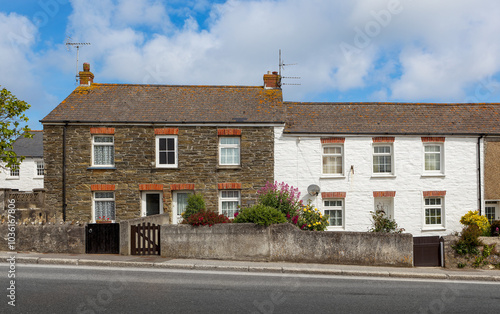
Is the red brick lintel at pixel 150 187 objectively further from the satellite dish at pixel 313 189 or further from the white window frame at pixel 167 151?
the satellite dish at pixel 313 189

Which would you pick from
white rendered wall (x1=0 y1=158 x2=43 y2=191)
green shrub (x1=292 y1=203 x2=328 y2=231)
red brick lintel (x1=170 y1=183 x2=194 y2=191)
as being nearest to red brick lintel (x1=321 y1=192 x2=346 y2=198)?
green shrub (x1=292 y1=203 x2=328 y2=231)

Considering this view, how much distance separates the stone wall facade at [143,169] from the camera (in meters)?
19.0

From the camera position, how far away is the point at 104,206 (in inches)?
759

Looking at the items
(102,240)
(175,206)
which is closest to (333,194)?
(175,206)

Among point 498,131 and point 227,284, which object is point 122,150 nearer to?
point 227,284

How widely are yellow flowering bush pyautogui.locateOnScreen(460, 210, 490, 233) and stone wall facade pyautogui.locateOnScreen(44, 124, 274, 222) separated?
381 inches

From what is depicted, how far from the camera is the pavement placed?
1133cm

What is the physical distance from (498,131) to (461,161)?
8.06 feet

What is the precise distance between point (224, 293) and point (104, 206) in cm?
1258

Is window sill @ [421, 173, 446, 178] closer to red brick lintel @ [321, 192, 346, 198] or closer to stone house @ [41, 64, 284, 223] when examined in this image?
red brick lintel @ [321, 192, 346, 198]

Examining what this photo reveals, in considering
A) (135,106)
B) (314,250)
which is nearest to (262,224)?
(314,250)

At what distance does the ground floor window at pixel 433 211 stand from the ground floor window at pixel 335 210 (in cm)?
431

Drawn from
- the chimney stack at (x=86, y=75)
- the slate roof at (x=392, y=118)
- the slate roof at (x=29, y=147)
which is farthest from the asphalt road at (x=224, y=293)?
the slate roof at (x=29, y=147)

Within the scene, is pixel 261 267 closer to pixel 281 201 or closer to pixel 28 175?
pixel 281 201
